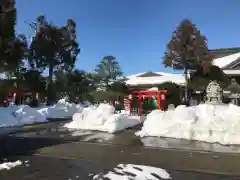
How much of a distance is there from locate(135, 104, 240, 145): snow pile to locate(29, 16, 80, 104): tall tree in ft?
72.6

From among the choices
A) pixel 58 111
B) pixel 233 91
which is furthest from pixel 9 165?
pixel 233 91

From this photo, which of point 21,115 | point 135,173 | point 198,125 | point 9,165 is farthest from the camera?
point 21,115

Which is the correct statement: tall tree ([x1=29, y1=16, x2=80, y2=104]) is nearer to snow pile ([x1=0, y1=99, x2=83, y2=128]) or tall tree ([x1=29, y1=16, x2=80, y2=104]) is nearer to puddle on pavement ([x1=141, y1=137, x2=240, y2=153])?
snow pile ([x1=0, y1=99, x2=83, y2=128])

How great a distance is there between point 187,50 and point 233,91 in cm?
695

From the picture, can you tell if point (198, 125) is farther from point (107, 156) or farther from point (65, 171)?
point (65, 171)

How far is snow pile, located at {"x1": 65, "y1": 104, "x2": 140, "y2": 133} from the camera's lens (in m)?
10.6

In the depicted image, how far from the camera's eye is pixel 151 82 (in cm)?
2578

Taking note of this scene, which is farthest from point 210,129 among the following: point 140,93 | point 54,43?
point 54,43

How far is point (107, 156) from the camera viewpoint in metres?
6.16

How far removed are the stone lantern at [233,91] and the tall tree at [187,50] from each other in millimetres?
3117

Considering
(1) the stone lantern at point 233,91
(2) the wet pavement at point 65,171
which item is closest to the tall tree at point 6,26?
(2) the wet pavement at point 65,171

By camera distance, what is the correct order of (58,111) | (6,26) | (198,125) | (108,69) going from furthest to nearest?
(108,69), (6,26), (58,111), (198,125)

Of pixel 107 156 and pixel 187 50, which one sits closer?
pixel 107 156

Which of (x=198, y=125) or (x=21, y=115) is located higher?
(x=21, y=115)
